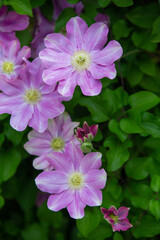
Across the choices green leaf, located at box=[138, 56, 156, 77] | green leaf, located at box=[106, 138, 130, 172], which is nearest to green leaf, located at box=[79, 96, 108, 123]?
green leaf, located at box=[106, 138, 130, 172]

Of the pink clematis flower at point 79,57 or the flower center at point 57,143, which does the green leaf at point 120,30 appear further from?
the flower center at point 57,143

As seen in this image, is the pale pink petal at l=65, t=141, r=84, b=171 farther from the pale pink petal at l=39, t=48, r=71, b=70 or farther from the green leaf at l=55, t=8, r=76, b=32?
the green leaf at l=55, t=8, r=76, b=32

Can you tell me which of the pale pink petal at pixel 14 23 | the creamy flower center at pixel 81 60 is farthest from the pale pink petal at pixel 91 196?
the pale pink petal at pixel 14 23

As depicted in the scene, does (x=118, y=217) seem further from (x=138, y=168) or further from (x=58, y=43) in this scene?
(x=58, y=43)

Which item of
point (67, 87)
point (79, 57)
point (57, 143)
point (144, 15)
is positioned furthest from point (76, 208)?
point (144, 15)

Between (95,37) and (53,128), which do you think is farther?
(53,128)

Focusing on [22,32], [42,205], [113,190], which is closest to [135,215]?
[113,190]
